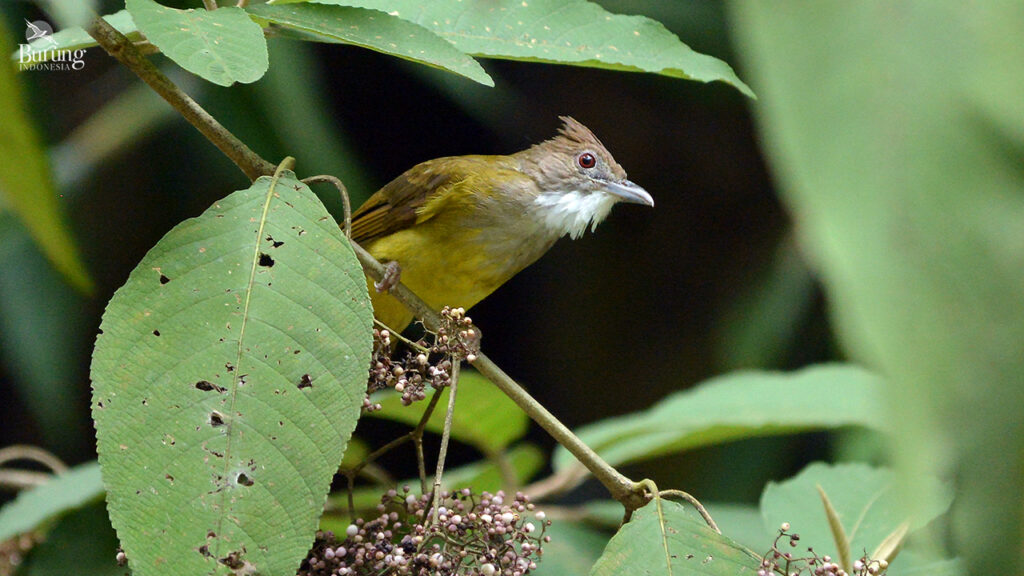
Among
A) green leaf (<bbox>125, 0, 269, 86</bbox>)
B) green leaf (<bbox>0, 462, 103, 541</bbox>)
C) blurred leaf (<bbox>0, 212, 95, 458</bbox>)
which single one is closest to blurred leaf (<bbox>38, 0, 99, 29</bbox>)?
green leaf (<bbox>125, 0, 269, 86</bbox>)

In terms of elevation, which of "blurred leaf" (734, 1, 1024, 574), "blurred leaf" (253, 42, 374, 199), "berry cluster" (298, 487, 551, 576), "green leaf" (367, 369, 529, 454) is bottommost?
"blurred leaf" (734, 1, 1024, 574)

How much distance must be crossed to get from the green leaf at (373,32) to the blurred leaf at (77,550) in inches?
58.9

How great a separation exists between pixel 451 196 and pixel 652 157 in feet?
10.4

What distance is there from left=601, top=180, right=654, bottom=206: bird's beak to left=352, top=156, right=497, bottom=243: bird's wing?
499mm

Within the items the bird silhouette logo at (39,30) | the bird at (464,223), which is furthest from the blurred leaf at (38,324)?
the bird silhouette logo at (39,30)

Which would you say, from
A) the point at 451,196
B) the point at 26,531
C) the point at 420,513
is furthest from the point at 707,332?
the point at 420,513

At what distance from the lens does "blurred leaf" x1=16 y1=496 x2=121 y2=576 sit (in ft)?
7.73

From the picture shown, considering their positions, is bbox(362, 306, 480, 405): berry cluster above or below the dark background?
below

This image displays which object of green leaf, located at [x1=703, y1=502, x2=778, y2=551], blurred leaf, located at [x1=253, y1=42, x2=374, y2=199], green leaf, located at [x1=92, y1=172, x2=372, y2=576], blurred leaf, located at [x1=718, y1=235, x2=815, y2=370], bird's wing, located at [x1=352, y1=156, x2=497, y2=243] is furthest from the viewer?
blurred leaf, located at [x1=718, y1=235, x2=815, y2=370]

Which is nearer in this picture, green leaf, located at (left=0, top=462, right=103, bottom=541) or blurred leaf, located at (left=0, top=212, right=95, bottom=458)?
green leaf, located at (left=0, top=462, right=103, bottom=541)

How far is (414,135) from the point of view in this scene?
5375 millimetres

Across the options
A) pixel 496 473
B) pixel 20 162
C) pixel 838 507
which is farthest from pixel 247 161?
pixel 496 473

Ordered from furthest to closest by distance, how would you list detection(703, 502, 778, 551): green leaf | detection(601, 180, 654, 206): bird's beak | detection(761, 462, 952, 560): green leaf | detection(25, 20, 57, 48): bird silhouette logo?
detection(601, 180, 654, 206): bird's beak, detection(703, 502, 778, 551): green leaf, detection(761, 462, 952, 560): green leaf, detection(25, 20, 57, 48): bird silhouette logo

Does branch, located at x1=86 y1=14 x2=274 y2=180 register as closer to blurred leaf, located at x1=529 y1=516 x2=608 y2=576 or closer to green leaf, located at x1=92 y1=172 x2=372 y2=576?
green leaf, located at x1=92 y1=172 x2=372 y2=576
